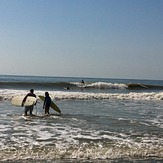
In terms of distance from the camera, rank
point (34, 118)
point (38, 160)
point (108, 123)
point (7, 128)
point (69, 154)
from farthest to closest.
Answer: point (34, 118) → point (108, 123) → point (7, 128) → point (69, 154) → point (38, 160)

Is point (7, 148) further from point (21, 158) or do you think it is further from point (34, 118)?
point (34, 118)

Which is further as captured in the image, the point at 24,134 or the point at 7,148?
the point at 24,134

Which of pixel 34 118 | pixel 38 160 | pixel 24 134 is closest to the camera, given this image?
pixel 38 160

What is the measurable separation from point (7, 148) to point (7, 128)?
3559mm

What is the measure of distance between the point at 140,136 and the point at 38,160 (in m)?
5.08

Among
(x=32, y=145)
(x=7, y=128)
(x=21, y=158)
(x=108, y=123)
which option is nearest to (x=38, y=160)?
(x=21, y=158)

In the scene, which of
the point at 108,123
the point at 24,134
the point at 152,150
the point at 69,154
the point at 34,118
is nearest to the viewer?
the point at 69,154

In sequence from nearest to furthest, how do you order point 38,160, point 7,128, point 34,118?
point 38,160, point 7,128, point 34,118

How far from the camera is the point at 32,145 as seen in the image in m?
10.0

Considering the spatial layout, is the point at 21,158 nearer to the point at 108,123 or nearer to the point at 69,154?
the point at 69,154

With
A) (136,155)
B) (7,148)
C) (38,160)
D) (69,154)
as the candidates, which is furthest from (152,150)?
(7,148)

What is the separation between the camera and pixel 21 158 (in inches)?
335

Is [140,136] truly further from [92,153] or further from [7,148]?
[7,148]

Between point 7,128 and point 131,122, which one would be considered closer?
point 7,128
